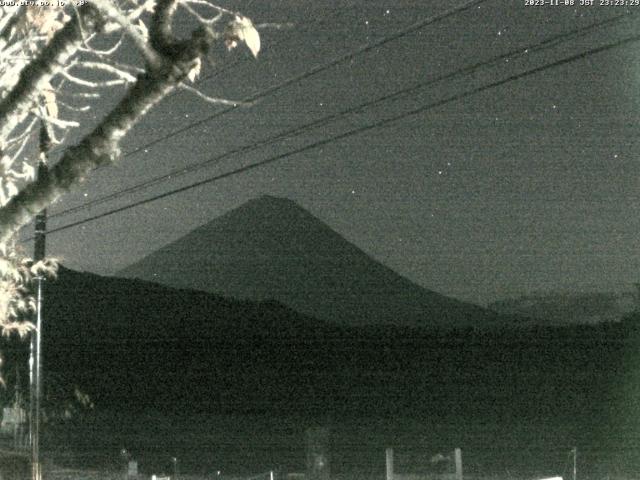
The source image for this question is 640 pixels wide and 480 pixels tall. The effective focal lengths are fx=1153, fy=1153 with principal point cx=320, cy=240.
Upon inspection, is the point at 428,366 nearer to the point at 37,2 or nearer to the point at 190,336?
the point at 190,336

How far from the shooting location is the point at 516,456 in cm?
3862

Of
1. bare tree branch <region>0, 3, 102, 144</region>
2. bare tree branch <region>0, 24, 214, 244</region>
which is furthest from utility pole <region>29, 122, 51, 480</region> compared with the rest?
bare tree branch <region>0, 24, 214, 244</region>

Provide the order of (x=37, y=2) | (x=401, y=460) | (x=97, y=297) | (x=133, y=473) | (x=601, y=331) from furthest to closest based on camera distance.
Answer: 1. (x=97, y=297)
2. (x=601, y=331)
3. (x=401, y=460)
4. (x=133, y=473)
5. (x=37, y=2)

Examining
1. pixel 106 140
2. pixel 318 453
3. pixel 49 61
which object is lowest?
pixel 318 453

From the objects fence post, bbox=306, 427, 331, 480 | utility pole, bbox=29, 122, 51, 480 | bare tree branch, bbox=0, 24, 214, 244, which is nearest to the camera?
bare tree branch, bbox=0, 24, 214, 244

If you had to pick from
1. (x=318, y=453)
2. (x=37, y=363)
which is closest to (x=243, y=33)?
(x=37, y=363)

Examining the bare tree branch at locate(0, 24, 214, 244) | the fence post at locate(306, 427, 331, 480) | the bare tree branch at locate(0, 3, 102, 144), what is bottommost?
the fence post at locate(306, 427, 331, 480)

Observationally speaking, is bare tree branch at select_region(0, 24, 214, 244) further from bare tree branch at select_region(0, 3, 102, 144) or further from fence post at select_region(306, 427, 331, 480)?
fence post at select_region(306, 427, 331, 480)

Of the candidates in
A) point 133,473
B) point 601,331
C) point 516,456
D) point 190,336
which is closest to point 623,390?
point 601,331

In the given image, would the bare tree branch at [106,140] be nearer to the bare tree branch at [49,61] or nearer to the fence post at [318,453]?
the bare tree branch at [49,61]

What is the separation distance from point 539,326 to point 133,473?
6046 cm

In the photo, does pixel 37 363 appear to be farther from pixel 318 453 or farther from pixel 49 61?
pixel 49 61

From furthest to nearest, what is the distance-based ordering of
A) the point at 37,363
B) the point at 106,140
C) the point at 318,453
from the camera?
the point at 318,453, the point at 37,363, the point at 106,140

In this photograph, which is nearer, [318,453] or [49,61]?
[49,61]
